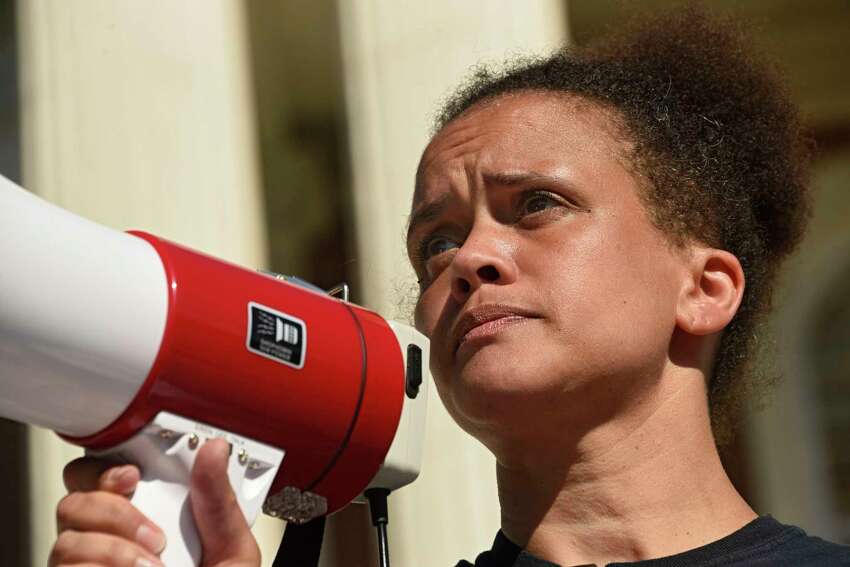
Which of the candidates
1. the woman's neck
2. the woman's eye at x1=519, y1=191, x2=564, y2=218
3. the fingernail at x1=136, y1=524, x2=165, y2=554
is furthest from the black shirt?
the fingernail at x1=136, y1=524, x2=165, y2=554

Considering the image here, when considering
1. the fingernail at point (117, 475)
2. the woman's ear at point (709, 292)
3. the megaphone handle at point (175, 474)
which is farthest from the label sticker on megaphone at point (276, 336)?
the woman's ear at point (709, 292)

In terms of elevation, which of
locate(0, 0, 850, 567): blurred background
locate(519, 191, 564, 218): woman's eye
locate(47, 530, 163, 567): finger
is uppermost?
locate(519, 191, 564, 218): woman's eye

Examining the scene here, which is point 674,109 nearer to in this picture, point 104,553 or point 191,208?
point 104,553

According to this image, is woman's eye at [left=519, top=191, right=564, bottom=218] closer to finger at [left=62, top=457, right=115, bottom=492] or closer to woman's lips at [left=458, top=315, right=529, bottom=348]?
woman's lips at [left=458, top=315, right=529, bottom=348]

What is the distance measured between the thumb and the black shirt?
64cm

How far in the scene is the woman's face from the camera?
7.86 ft

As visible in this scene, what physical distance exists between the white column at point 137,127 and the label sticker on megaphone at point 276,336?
3.00 meters

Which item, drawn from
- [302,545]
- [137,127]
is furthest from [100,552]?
[137,127]

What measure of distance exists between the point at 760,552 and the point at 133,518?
103cm

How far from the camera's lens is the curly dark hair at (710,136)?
2.74 m

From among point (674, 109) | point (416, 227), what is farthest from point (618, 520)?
point (674, 109)

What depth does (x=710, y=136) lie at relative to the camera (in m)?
2.88

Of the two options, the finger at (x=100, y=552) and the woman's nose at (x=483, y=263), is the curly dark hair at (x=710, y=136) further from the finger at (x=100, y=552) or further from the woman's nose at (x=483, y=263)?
the finger at (x=100, y=552)

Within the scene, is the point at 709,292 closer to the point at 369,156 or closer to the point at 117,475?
the point at 117,475
